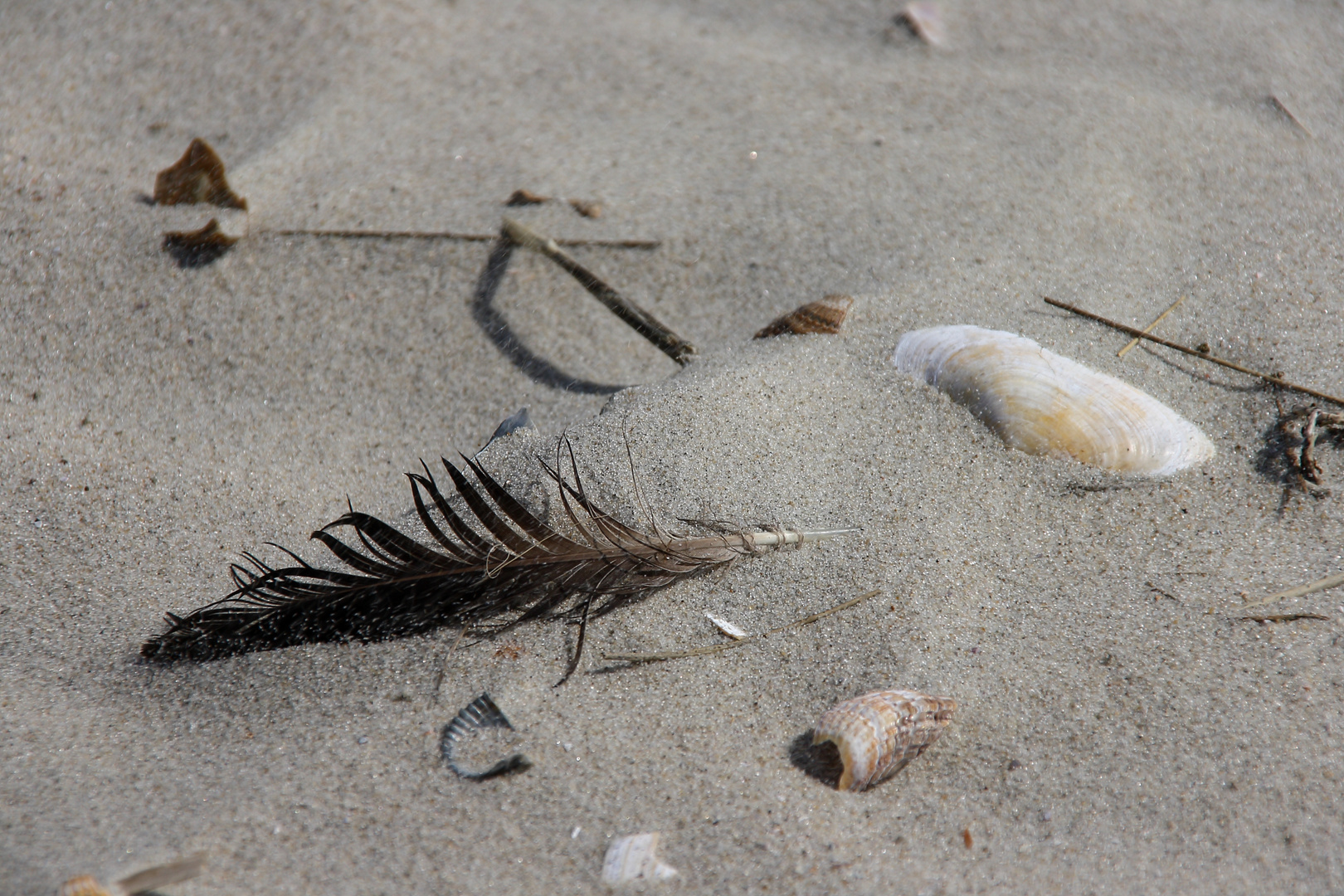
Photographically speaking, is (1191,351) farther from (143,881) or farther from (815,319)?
(143,881)

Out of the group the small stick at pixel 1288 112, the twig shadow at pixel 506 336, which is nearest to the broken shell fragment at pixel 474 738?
the twig shadow at pixel 506 336

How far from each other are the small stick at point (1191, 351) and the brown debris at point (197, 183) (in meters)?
2.58

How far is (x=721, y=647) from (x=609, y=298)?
4.00ft

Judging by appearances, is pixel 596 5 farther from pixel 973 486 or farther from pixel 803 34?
pixel 973 486

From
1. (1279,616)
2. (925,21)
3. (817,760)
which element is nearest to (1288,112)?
(925,21)

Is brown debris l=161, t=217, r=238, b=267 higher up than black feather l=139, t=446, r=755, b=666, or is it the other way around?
brown debris l=161, t=217, r=238, b=267

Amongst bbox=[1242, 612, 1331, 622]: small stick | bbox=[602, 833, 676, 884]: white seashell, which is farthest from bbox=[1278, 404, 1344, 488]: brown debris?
bbox=[602, 833, 676, 884]: white seashell

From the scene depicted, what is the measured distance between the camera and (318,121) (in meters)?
2.96

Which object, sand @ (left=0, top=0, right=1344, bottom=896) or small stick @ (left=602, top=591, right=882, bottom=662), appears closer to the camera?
sand @ (left=0, top=0, right=1344, bottom=896)

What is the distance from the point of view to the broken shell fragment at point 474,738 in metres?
1.43

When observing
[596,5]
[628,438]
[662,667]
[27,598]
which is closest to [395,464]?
[628,438]

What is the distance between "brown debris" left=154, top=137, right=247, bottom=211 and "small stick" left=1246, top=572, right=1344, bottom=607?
9.86ft

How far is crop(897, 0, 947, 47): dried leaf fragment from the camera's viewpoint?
325 centimetres

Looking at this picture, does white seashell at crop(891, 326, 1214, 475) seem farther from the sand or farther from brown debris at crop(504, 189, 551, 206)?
brown debris at crop(504, 189, 551, 206)
